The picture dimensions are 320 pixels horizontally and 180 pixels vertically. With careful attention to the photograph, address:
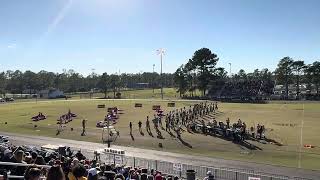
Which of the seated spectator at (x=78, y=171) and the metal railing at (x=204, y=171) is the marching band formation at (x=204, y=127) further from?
the seated spectator at (x=78, y=171)

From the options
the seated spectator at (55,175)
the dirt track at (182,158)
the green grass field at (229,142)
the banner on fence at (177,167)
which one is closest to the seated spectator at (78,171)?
the seated spectator at (55,175)

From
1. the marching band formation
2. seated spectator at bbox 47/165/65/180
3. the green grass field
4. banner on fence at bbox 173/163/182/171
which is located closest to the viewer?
seated spectator at bbox 47/165/65/180

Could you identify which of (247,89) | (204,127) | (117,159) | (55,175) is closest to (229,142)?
(204,127)

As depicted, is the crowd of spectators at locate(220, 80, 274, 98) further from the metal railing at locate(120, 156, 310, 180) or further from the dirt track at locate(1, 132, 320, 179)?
the metal railing at locate(120, 156, 310, 180)

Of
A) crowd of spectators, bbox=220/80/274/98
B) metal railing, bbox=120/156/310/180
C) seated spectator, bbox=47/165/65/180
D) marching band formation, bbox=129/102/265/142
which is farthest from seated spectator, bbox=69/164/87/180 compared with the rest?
crowd of spectators, bbox=220/80/274/98

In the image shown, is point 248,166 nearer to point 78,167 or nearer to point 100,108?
point 78,167

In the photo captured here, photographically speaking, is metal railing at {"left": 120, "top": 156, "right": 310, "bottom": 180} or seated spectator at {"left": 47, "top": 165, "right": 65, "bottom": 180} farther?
metal railing at {"left": 120, "top": 156, "right": 310, "bottom": 180}

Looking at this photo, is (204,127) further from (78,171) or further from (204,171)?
(78,171)

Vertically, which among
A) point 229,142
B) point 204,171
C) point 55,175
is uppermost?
point 55,175

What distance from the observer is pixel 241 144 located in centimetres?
4309

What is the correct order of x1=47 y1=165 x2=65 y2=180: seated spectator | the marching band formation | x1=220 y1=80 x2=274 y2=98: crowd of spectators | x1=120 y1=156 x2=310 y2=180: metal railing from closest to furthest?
x1=47 y1=165 x2=65 y2=180: seated spectator
x1=120 y1=156 x2=310 y2=180: metal railing
the marching band formation
x1=220 y1=80 x2=274 y2=98: crowd of spectators

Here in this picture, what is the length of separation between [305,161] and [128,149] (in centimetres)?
1720

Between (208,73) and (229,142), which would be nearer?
(229,142)

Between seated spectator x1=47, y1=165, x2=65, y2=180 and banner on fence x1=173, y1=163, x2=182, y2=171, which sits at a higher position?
seated spectator x1=47, y1=165, x2=65, y2=180
